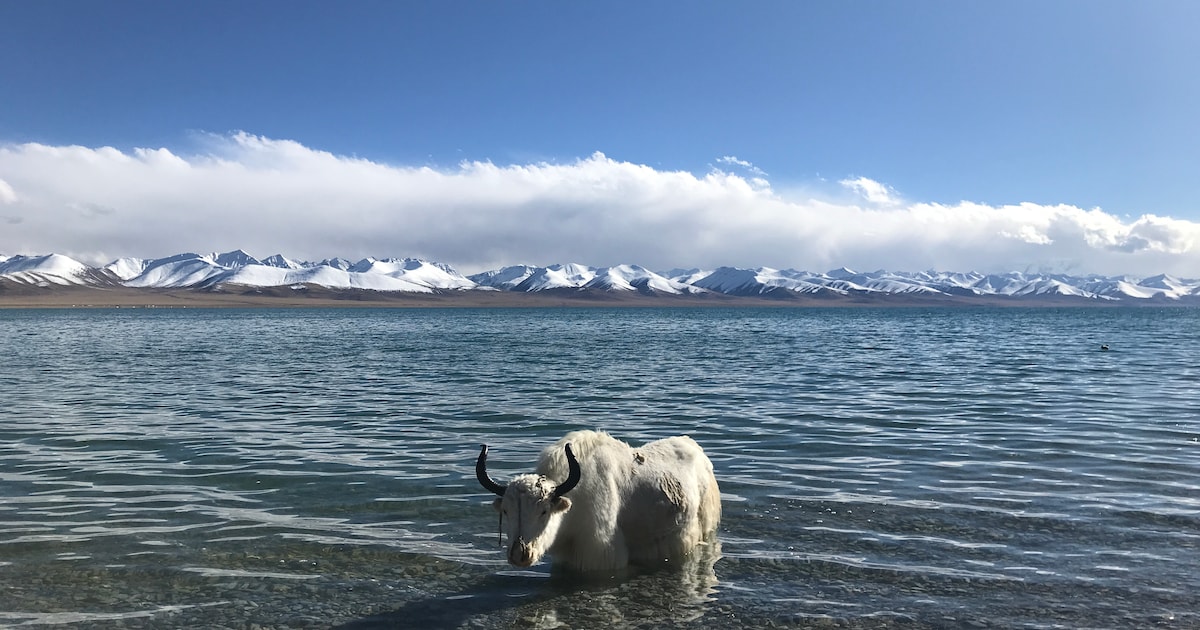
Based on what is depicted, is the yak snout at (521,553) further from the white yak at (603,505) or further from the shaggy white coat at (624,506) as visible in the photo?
the shaggy white coat at (624,506)

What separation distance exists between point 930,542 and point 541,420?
36.3 ft

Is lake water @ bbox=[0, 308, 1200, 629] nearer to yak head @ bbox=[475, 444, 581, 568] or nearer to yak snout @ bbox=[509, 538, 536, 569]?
yak snout @ bbox=[509, 538, 536, 569]

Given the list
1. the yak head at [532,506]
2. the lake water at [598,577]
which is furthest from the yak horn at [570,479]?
the lake water at [598,577]

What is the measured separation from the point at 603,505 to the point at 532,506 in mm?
1003

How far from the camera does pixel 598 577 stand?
8328 millimetres

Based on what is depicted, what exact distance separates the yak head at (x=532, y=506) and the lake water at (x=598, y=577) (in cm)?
67

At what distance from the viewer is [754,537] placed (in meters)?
9.77

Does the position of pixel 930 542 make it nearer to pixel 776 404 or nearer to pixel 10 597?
pixel 10 597

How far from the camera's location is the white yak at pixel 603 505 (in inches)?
Result: 301

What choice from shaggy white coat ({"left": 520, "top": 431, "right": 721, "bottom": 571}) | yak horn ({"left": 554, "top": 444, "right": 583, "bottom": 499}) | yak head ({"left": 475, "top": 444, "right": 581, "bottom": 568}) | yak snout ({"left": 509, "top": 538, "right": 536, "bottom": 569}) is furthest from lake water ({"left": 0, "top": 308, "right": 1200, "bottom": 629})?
yak horn ({"left": 554, "top": 444, "right": 583, "bottom": 499})

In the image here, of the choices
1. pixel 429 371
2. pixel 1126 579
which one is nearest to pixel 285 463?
pixel 1126 579

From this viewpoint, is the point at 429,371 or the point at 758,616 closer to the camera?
the point at 758,616

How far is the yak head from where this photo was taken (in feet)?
24.7

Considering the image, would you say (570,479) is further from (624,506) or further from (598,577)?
(598,577)
